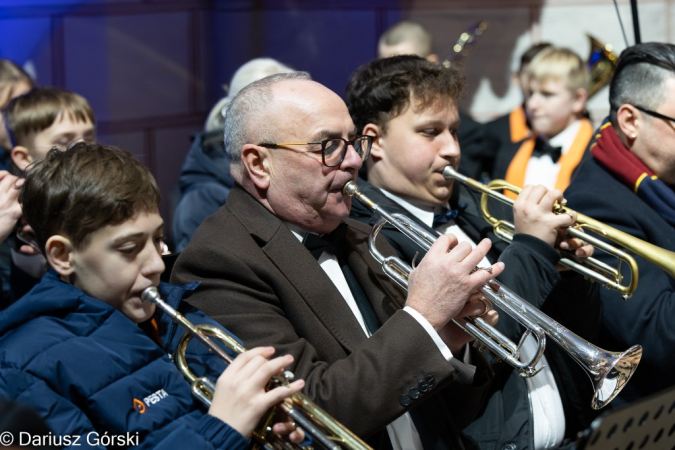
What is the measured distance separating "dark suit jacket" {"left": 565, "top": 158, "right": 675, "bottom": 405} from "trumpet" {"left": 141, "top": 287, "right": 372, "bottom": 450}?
1.68m

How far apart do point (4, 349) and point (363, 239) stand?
1.38 meters

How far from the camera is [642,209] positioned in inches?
148

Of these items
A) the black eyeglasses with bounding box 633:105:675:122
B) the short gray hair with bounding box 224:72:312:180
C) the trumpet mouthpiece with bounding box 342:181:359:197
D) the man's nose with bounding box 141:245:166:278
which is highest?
the short gray hair with bounding box 224:72:312:180

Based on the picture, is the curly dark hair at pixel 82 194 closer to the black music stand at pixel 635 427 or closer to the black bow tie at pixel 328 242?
the black bow tie at pixel 328 242

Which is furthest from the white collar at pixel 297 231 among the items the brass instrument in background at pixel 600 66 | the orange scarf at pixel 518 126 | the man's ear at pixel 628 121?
the brass instrument in background at pixel 600 66

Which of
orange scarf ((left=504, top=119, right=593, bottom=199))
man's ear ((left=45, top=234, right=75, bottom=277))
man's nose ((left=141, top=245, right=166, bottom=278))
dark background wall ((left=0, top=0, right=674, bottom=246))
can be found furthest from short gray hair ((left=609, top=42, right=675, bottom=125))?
dark background wall ((left=0, top=0, right=674, bottom=246))

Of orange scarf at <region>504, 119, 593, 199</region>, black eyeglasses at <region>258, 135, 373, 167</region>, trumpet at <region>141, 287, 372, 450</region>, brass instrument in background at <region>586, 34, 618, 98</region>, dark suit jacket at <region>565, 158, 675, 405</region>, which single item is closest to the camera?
trumpet at <region>141, 287, 372, 450</region>

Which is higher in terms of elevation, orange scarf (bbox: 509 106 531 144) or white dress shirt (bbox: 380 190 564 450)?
orange scarf (bbox: 509 106 531 144)

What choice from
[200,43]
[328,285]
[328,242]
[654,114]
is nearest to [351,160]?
[328,242]

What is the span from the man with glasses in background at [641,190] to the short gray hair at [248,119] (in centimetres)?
153

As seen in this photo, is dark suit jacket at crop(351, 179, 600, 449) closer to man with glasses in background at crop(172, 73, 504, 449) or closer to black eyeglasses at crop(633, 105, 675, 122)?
man with glasses in background at crop(172, 73, 504, 449)

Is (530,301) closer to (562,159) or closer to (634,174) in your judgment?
(634,174)

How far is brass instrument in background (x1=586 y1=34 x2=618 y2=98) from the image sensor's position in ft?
22.4

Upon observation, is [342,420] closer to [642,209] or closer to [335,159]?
[335,159]
